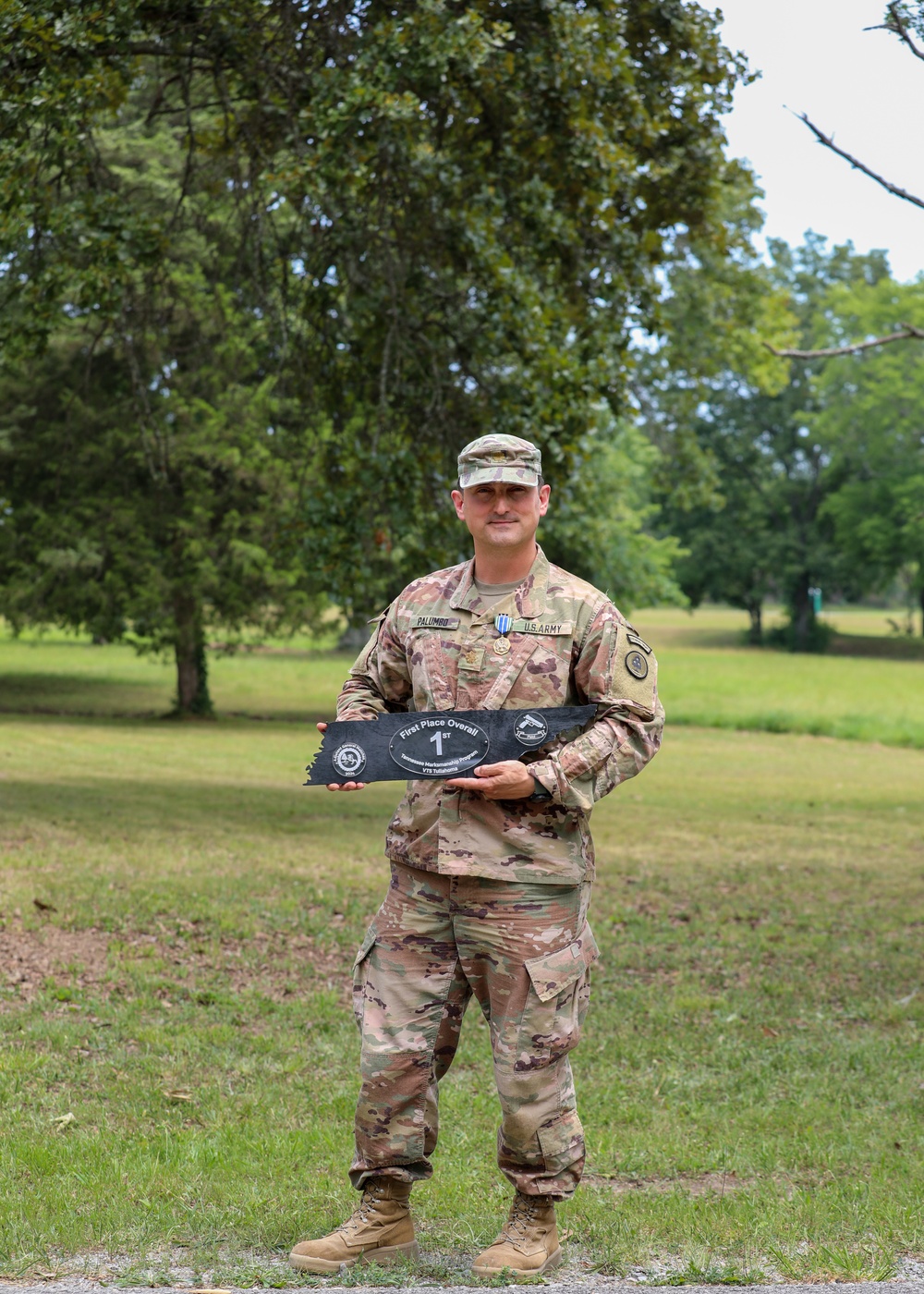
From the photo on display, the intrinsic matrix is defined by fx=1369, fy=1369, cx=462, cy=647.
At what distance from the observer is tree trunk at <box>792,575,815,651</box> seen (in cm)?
6012

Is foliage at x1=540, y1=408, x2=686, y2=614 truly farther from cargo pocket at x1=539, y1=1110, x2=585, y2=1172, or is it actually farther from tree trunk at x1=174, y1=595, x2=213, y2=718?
cargo pocket at x1=539, y1=1110, x2=585, y2=1172

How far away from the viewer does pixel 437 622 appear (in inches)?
160

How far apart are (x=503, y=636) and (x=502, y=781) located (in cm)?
48

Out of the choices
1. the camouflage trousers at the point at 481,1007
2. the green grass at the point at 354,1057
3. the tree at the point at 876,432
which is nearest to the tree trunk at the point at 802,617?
the tree at the point at 876,432

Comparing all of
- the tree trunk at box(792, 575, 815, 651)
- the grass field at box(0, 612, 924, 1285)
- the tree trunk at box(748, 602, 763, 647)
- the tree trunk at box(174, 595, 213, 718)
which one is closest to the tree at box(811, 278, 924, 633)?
the tree trunk at box(792, 575, 815, 651)

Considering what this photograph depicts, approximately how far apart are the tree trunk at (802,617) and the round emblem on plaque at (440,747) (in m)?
57.9

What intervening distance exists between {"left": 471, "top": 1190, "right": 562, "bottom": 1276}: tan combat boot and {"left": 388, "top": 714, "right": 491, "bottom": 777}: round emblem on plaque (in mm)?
1281

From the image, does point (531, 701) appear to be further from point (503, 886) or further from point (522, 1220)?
point (522, 1220)

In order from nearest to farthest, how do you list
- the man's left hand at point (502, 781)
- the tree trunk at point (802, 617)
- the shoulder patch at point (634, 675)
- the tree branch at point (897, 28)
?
the man's left hand at point (502, 781), the shoulder patch at point (634, 675), the tree branch at point (897, 28), the tree trunk at point (802, 617)

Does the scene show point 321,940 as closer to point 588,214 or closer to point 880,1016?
point 880,1016

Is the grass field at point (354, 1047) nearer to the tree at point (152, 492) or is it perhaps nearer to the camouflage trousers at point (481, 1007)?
the camouflage trousers at point (481, 1007)

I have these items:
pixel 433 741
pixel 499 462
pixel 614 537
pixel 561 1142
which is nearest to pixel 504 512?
pixel 499 462

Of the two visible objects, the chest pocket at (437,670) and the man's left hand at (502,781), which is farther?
the chest pocket at (437,670)

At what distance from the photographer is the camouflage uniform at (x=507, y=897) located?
12.6 feet
